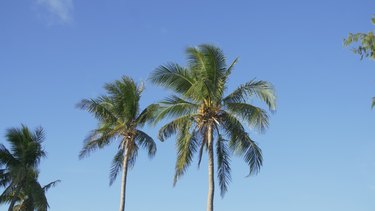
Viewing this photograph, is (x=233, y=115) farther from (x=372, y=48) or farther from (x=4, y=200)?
(x=4, y=200)

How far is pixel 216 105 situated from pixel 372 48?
7126 millimetres

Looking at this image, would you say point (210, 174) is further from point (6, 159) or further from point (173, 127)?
point (6, 159)

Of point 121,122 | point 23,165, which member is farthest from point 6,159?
point 121,122

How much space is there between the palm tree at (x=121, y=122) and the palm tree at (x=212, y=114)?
3.30 m

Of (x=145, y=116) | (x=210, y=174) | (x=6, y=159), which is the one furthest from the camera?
(x=6, y=159)

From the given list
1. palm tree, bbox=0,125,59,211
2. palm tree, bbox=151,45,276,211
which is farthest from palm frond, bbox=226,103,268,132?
palm tree, bbox=0,125,59,211

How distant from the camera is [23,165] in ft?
109

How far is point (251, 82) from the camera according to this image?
82.9ft

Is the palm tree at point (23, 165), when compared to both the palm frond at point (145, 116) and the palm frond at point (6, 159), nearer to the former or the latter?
the palm frond at point (6, 159)

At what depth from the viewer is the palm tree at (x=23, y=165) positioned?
33.2m

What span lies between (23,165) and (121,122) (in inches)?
308

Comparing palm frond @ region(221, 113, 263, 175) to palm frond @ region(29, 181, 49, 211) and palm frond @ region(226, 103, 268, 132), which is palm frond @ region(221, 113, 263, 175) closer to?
palm frond @ region(226, 103, 268, 132)

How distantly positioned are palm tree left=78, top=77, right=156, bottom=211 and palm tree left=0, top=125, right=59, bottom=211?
572 cm

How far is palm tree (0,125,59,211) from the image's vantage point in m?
33.2
